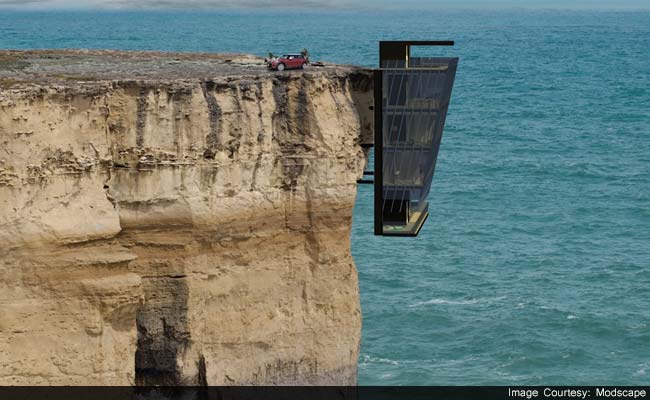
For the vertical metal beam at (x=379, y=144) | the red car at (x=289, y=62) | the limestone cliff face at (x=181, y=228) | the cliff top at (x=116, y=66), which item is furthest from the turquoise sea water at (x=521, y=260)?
the limestone cliff face at (x=181, y=228)

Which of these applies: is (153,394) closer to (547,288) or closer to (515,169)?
(547,288)

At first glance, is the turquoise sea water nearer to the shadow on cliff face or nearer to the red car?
the red car

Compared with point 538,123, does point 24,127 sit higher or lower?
higher

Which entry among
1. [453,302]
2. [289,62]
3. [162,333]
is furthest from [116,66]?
[453,302]

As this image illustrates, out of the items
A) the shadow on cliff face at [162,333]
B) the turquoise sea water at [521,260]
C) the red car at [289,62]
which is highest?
the red car at [289,62]

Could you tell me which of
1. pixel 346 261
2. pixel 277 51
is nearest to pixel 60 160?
pixel 346 261

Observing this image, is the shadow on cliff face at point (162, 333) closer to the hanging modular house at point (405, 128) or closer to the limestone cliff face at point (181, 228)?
the limestone cliff face at point (181, 228)
